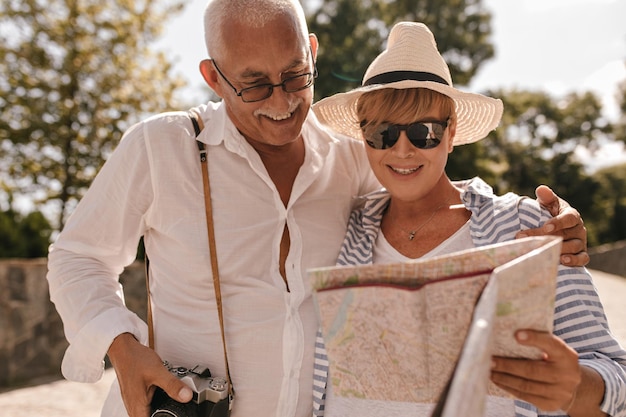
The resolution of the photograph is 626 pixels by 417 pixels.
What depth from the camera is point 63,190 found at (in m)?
9.41

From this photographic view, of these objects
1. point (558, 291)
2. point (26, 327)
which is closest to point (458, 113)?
point (558, 291)

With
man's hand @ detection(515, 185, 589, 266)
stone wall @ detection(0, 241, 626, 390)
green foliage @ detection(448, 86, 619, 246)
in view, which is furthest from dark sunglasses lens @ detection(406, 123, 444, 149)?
green foliage @ detection(448, 86, 619, 246)

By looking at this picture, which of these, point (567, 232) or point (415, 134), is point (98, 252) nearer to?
point (415, 134)

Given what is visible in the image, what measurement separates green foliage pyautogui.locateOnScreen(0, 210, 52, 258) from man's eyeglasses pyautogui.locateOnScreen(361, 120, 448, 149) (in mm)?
6369

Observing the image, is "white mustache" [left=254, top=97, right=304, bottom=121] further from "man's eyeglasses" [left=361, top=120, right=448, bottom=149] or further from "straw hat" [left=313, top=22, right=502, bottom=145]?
"man's eyeglasses" [left=361, top=120, right=448, bottom=149]

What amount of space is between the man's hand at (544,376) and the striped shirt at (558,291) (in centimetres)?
29

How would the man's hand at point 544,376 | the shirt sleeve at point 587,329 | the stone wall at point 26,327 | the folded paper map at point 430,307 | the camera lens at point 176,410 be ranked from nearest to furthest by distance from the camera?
the folded paper map at point 430,307 → the man's hand at point 544,376 → the shirt sleeve at point 587,329 → the camera lens at point 176,410 → the stone wall at point 26,327

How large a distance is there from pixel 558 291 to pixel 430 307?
2.36 feet

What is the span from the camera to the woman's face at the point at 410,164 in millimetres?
2195

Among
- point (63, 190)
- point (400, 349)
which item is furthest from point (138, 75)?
point (400, 349)

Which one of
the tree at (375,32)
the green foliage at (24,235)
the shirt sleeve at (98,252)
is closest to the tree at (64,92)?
the green foliage at (24,235)

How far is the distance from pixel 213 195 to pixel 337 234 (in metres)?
0.53

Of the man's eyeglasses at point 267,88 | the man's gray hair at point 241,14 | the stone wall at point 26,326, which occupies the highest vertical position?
the man's gray hair at point 241,14

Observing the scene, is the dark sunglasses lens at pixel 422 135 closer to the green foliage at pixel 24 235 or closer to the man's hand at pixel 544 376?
the man's hand at pixel 544 376
